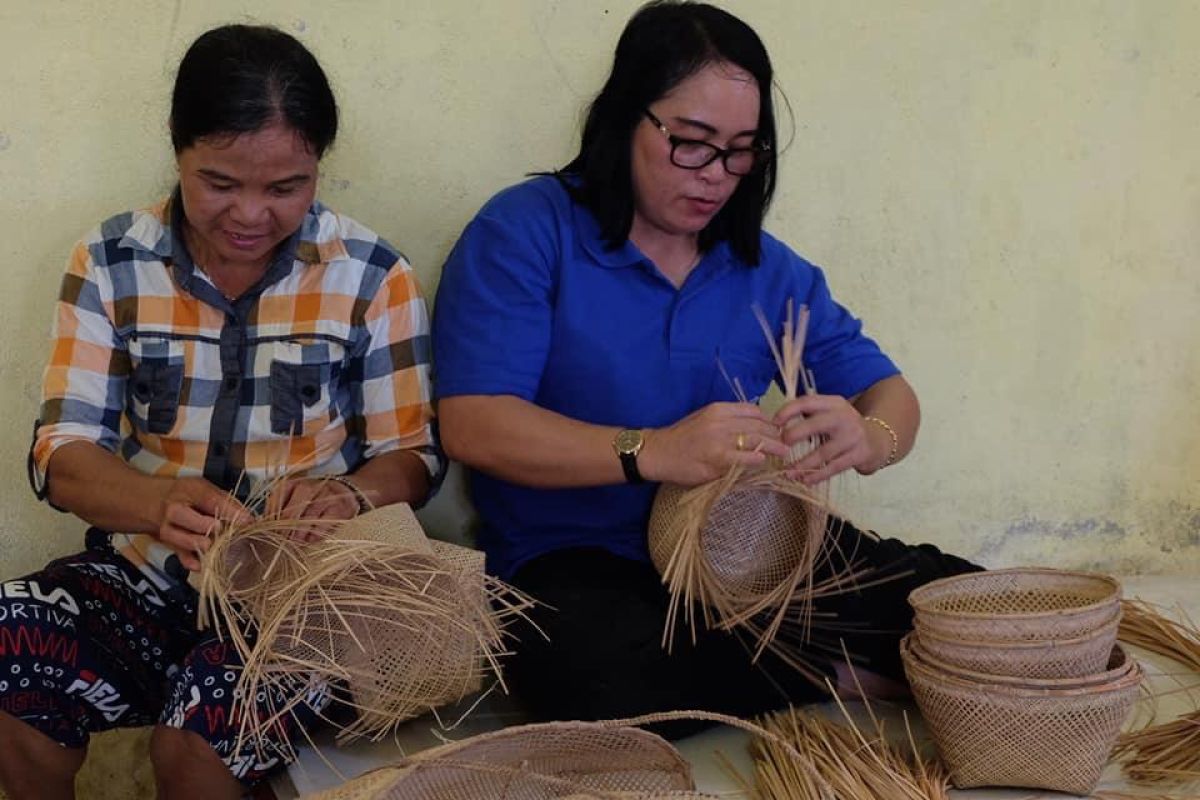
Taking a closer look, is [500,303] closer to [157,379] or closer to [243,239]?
[243,239]

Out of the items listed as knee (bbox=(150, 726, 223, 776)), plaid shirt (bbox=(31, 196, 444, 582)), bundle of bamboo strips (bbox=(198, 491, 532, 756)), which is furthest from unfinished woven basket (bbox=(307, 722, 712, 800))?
plaid shirt (bbox=(31, 196, 444, 582))

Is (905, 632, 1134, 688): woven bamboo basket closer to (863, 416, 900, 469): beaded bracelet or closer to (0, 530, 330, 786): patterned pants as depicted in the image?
(863, 416, 900, 469): beaded bracelet

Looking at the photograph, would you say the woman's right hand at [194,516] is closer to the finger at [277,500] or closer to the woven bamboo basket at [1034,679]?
the finger at [277,500]

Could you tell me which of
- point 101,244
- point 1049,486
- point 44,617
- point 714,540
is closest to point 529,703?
Result: point 714,540

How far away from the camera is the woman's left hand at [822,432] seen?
6.62ft

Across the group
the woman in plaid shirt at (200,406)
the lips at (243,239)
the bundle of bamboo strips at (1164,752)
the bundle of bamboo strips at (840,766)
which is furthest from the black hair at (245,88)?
the bundle of bamboo strips at (1164,752)

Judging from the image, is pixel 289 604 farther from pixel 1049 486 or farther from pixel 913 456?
pixel 1049 486

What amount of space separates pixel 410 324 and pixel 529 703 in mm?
668

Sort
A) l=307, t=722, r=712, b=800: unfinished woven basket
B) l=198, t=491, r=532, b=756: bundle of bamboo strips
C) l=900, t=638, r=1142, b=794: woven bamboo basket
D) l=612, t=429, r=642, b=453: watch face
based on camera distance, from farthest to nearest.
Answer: l=612, t=429, r=642, b=453: watch face
l=900, t=638, r=1142, b=794: woven bamboo basket
l=198, t=491, r=532, b=756: bundle of bamboo strips
l=307, t=722, r=712, b=800: unfinished woven basket

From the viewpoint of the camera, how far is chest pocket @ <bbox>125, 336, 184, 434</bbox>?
2076 millimetres

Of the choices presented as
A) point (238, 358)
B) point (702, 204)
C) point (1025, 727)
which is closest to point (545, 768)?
point (1025, 727)

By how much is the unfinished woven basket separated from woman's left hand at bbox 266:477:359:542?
36cm

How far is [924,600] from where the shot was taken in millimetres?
2127

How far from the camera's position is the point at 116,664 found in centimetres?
199
